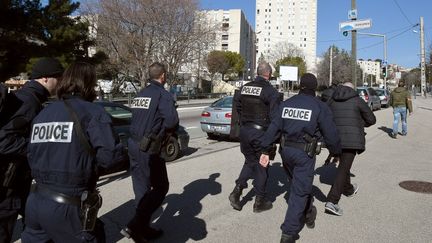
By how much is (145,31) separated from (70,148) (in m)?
30.8

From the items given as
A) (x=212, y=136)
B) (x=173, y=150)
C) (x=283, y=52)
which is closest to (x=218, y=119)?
(x=212, y=136)

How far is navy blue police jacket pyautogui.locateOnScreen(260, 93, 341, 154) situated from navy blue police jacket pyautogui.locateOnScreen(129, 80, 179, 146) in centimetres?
110

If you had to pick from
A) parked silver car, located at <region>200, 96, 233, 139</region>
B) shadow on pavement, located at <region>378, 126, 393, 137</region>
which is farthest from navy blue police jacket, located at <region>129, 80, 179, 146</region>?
shadow on pavement, located at <region>378, 126, 393, 137</region>

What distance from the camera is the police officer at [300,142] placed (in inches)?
169

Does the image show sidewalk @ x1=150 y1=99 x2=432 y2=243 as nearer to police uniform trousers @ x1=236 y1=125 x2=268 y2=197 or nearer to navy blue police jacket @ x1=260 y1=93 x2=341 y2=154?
police uniform trousers @ x1=236 y1=125 x2=268 y2=197

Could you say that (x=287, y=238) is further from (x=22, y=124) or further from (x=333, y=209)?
(x=22, y=124)

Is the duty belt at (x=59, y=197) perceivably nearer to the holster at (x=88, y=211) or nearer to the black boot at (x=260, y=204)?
the holster at (x=88, y=211)

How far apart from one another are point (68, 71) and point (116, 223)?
8.62 feet

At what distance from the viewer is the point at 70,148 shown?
2.56 metres

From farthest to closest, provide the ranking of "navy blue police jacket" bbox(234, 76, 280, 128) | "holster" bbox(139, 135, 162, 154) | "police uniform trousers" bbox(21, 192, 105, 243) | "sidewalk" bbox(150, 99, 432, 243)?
"navy blue police jacket" bbox(234, 76, 280, 128) → "sidewalk" bbox(150, 99, 432, 243) → "holster" bbox(139, 135, 162, 154) → "police uniform trousers" bbox(21, 192, 105, 243)

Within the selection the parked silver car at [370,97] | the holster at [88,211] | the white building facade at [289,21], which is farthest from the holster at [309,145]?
the white building facade at [289,21]

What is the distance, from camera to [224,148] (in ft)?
36.4

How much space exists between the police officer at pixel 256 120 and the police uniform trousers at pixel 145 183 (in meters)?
1.35

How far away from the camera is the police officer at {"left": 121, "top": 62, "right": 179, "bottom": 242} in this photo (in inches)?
165
